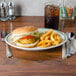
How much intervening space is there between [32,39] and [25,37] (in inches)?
1.5

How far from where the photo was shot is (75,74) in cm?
90

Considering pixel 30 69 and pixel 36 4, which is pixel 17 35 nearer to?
pixel 30 69

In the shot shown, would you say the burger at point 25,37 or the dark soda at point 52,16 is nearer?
the burger at point 25,37

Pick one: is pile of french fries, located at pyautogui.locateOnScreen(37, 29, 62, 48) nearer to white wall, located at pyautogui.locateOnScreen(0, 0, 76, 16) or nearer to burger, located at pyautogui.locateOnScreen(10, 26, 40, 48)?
burger, located at pyautogui.locateOnScreen(10, 26, 40, 48)

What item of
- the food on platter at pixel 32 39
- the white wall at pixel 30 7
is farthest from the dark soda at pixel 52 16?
the white wall at pixel 30 7

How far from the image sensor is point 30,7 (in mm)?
1742

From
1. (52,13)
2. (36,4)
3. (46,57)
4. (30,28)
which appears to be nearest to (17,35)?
(30,28)

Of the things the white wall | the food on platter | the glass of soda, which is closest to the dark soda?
the glass of soda

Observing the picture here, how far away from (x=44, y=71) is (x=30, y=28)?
0.33 m

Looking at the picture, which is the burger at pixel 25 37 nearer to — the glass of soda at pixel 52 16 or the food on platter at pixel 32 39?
the food on platter at pixel 32 39

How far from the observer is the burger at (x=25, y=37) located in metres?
1.08

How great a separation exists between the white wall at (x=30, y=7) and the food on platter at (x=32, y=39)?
0.60 m

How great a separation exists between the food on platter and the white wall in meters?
0.60

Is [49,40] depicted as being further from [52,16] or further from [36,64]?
[52,16]
